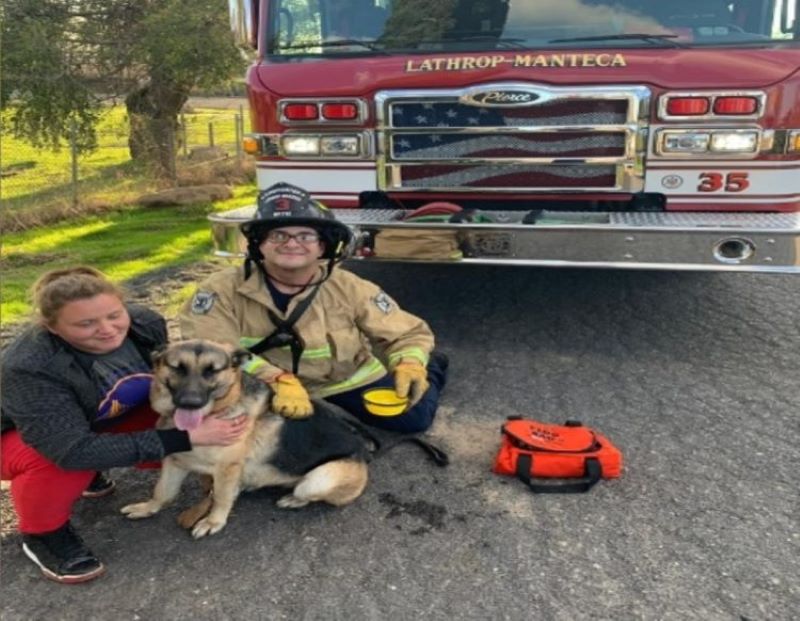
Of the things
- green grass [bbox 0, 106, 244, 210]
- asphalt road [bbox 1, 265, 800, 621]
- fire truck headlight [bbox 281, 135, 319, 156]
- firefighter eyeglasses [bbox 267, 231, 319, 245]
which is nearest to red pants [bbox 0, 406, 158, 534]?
asphalt road [bbox 1, 265, 800, 621]

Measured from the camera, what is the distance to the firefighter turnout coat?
11.2 feet

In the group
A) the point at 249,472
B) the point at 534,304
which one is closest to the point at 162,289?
the point at 534,304

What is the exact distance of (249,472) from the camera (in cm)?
308

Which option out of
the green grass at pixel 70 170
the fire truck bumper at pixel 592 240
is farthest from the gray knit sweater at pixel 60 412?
the green grass at pixel 70 170

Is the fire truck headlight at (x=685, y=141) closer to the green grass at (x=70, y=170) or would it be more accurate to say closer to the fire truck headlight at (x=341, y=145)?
the fire truck headlight at (x=341, y=145)

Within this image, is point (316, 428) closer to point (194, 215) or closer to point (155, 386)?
point (155, 386)

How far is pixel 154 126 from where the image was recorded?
1223 centimetres

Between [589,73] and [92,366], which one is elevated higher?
[589,73]

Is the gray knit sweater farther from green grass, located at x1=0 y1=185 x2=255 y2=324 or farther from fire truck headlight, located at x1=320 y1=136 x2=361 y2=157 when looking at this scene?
green grass, located at x1=0 y1=185 x2=255 y2=324

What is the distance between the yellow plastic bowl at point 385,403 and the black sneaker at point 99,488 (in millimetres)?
1147

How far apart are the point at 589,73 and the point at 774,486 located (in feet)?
7.81

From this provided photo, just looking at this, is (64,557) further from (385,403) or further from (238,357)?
(385,403)

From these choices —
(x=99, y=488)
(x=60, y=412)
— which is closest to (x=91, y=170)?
(x=99, y=488)

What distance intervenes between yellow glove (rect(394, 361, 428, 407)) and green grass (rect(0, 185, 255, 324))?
10.3 feet
